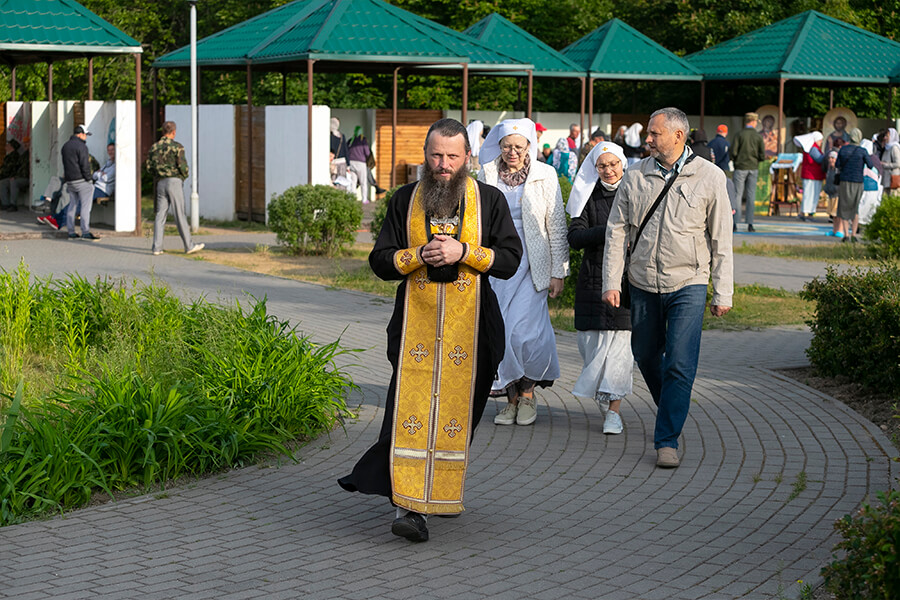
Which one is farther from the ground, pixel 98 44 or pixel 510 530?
pixel 98 44

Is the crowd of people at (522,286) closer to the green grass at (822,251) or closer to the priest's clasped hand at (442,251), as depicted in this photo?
the priest's clasped hand at (442,251)

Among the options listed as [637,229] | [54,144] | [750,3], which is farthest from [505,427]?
[750,3]

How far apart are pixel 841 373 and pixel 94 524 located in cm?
558

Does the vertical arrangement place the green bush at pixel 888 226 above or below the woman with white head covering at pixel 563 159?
below

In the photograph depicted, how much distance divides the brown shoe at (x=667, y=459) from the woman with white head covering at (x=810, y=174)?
19.5 meters

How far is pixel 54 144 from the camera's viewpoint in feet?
75.0

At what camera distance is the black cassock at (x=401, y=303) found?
5.39 metres

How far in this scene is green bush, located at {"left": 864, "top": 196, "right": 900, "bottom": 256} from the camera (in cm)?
1612

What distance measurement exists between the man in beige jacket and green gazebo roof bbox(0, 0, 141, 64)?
561 inches

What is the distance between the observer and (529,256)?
24.2 feet

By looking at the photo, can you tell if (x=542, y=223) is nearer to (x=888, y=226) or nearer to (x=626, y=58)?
(x=888, y=226)

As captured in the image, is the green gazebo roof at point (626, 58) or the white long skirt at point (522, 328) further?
the green gazebo roof at point (626, 58)

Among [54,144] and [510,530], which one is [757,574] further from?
[54,144]

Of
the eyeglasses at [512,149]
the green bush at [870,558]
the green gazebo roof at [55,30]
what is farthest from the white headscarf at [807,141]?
the green bush at [870,558]
